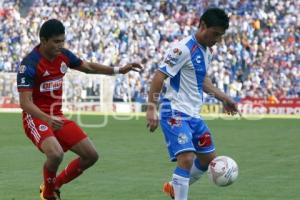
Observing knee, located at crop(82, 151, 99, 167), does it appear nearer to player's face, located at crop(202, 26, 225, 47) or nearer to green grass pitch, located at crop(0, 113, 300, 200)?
green grass pitch, located at crop(0, 113, 300, 200)

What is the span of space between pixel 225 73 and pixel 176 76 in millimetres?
29993

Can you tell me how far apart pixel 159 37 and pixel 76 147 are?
108ft

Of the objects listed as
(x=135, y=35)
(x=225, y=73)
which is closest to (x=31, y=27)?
(x=135, y=35)

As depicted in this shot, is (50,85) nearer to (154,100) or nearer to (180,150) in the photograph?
(154,100)

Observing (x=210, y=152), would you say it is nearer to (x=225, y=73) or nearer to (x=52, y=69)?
(x=52, y=69)

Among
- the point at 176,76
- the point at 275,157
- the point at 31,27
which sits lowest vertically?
the point at 275,157

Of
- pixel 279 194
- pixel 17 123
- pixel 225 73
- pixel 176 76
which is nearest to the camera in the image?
pixel 176 76

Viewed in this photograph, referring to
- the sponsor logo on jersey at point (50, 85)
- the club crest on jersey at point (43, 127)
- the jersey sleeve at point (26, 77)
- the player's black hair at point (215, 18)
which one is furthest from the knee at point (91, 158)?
the player's black hair at point (215, 18)

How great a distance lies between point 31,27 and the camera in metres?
44.2

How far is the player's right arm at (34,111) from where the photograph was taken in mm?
9172

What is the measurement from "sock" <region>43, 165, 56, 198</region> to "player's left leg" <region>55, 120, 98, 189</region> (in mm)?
125

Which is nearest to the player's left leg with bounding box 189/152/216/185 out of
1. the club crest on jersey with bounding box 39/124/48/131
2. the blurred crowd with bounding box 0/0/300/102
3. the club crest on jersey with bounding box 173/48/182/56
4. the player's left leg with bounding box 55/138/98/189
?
the player's left leg with bounding box 55/138/98/189

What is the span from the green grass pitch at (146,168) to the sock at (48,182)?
497mm

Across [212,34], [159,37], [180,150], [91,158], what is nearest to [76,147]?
[91,158]
